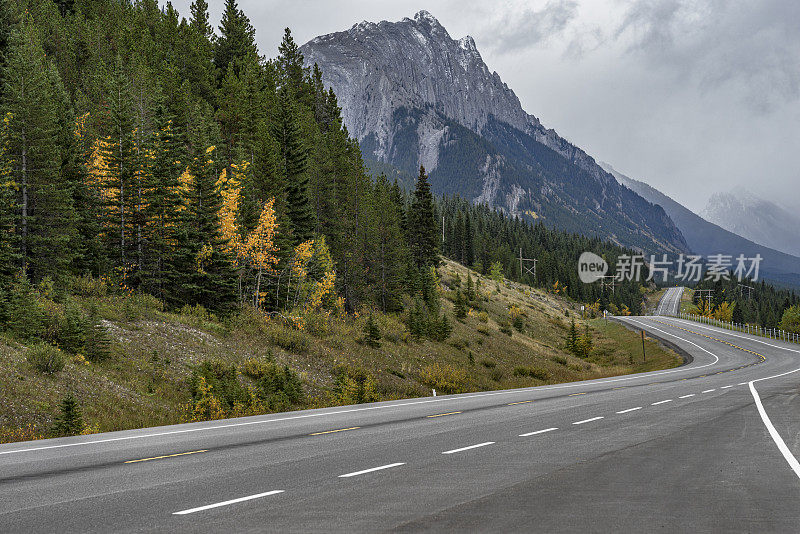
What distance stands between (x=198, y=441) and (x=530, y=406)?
35.8ft

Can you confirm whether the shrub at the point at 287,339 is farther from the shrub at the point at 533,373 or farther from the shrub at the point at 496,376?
the shrub at the point at 533,373

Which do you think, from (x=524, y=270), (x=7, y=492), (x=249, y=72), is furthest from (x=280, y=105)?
(x=524, y=270)

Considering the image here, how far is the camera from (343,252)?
49.2 metres

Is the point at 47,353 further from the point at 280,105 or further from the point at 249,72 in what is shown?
the point at 249,72

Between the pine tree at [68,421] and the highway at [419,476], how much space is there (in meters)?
1.35

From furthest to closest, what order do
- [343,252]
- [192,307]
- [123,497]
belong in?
[343,252] → [192,307] → [123,497]

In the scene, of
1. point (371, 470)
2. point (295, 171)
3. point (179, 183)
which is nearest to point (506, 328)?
point (295, 171)

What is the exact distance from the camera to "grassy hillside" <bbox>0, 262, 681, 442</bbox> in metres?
15.7

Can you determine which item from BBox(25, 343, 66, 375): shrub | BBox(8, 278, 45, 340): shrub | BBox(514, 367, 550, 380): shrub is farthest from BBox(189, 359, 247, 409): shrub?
BBox(514, 367, 550, 380): shrub

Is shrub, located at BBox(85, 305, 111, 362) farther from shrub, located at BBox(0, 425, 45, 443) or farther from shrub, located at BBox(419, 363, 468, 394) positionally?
shrub, located at BBox(419, 363, 468, 394)

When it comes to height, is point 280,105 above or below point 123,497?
above

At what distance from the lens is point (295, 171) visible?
47125mm

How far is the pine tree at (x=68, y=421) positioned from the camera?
13109 mm

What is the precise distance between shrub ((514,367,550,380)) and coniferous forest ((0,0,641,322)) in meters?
15.1
